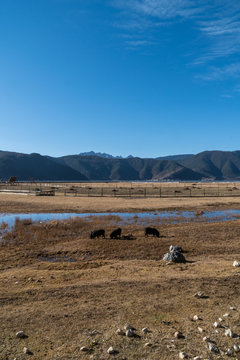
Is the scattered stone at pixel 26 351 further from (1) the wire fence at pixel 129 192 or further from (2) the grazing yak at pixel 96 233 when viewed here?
(1) the wire fence at pixel 129 192

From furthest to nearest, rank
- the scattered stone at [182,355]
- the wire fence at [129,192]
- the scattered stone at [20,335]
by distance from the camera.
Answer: the wire fence at [129,192] → the scattered stone at [20,335] → the scattered stone at [182,355]

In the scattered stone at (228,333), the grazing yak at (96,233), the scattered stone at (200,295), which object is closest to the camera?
the scattered stone at (228,333)

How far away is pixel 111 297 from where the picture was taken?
29.4 ft

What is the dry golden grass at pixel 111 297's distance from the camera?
6344 millimetres

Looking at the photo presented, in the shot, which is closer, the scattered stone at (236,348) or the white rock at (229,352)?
the white rock at (229,352)

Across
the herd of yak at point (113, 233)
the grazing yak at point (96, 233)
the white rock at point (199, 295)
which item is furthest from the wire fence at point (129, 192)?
the white rock at point (199, 295)

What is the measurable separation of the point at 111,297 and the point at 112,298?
9cm

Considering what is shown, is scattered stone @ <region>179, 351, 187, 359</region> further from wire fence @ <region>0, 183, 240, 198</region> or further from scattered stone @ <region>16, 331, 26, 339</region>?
wire fence @ <region>0, 183, 240, 198</region>

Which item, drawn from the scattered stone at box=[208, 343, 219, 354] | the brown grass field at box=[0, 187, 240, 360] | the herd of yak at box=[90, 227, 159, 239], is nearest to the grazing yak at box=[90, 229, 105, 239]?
the herd of yak at box=[90, 227, 159, 239]

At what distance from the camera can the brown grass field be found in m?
6.32

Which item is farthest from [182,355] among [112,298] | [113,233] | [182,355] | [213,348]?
[113,233]

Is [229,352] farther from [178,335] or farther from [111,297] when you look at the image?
[111,297]

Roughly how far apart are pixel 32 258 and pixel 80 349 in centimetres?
974

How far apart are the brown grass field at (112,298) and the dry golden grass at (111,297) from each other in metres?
0.02
